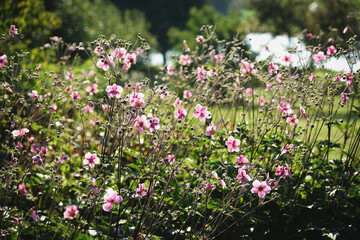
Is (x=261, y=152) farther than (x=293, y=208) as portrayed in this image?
Yes

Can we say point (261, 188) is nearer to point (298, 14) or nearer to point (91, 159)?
point (91, 159)

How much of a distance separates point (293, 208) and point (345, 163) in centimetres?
56

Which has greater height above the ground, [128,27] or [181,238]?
[128,27]

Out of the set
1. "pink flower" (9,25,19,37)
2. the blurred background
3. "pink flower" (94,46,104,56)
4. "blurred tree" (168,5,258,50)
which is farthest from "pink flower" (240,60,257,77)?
"blurred tree" (168,5,258,50)

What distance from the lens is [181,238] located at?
2574 mm

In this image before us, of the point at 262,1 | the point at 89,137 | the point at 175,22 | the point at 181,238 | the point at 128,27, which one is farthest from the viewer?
the point at 175,22

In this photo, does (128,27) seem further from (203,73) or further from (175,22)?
(203,73)

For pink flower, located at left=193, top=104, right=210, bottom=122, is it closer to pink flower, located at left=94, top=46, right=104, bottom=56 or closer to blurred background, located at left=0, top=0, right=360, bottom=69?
pink flower, located at left=94, top=46, right=104, bottom=56

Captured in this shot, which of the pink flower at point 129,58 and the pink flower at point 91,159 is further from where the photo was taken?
the pink flower at point 129,58

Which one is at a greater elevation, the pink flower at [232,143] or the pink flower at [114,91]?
the pink flower at [114,91]

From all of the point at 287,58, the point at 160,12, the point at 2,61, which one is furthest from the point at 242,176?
the point at 160,12


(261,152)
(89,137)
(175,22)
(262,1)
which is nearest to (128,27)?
(262,1)

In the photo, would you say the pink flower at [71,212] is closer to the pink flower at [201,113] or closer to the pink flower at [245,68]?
the pink flower at [201,113]

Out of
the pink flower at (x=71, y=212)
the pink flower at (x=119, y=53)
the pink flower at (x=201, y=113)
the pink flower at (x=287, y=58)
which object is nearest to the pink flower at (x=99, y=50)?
the pink flower at (x=119, y=53)
